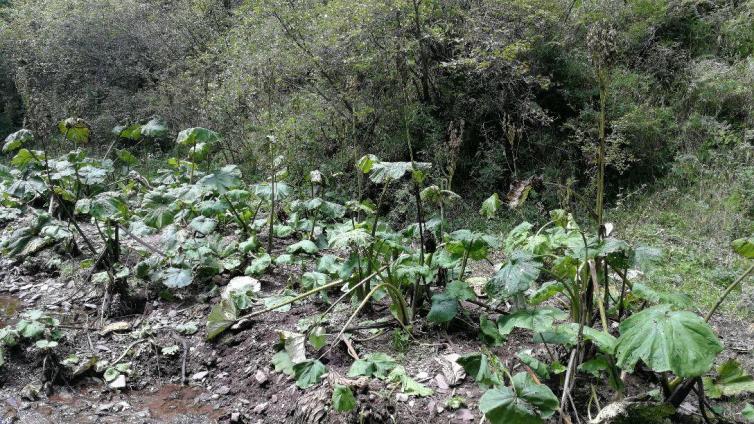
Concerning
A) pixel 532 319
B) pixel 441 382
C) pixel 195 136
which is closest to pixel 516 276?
pixel 532 319

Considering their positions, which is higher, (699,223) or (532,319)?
(532,319)

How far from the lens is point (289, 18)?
7.95 m

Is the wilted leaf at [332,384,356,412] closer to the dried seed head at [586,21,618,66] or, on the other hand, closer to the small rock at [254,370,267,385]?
the small rock at [254,370,267,385]

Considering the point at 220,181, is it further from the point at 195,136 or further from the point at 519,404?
the point at 519,404

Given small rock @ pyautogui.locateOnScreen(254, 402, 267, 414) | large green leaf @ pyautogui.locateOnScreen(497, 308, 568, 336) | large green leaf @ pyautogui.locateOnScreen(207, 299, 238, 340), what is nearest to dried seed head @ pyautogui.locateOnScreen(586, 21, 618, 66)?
large green leaf @ pyautogui.locateOnScreen(497, 308, 568, 336)

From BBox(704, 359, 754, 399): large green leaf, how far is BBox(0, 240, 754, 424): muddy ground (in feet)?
0.55

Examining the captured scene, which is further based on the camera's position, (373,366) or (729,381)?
(373,366)

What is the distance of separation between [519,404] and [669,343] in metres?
0.57

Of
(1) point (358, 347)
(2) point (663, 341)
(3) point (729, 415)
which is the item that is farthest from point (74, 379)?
(3) point (729, 415)

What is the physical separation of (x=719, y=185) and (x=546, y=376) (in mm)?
5220

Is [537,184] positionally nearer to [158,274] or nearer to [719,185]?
[158,274]

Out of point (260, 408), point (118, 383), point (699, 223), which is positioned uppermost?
point (260, 408)

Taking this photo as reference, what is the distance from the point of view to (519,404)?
6.57ft

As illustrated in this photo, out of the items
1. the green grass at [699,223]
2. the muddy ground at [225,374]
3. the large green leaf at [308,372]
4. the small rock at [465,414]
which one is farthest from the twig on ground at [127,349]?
the green grass at [699,223]
